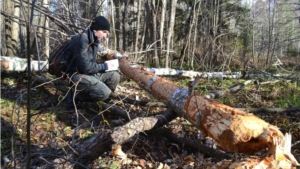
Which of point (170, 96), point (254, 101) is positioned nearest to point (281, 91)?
point (254, 101)

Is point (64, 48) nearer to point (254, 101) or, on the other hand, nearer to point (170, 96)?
point (170, 96)

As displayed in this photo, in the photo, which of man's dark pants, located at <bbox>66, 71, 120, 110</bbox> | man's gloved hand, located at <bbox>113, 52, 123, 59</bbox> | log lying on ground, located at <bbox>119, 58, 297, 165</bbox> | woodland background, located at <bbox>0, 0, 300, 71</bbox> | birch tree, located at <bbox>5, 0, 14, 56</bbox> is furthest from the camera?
woodland background, located at <bbox>0, 0, 300, 71</bbox>

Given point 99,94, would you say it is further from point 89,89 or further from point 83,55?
point 83,55

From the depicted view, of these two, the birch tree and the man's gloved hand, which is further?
the birch tree

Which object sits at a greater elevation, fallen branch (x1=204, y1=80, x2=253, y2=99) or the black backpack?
the black backpack

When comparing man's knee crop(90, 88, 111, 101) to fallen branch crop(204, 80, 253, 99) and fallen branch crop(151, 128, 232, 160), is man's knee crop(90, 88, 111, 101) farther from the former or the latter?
fallen branch crop(204, 80, 253, 99)

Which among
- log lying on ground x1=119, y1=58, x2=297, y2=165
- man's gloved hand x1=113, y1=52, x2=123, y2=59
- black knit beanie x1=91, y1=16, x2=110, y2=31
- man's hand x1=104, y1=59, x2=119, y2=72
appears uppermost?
black knit beanie x1=91, y1=16, x2=110, y2=31

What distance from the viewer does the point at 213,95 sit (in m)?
4.02

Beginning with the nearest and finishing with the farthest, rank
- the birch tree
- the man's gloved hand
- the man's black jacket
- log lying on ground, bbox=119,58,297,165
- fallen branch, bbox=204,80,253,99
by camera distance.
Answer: log lying on ground, bbox=119,58,297,165, the man's black jacket, fallen branch, bbox=204,80,253,99, the man's gloved hand, the birch tree

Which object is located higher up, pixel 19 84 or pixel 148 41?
pixel 148 41

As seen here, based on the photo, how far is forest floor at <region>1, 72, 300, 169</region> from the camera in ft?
8.51

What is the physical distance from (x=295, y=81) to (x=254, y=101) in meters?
2.25

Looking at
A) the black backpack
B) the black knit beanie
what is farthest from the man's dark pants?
the black knit beanie

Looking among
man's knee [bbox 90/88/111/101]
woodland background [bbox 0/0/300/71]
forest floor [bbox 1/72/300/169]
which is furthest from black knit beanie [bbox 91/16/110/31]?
woodland background [bbox 0/0/300/71]
